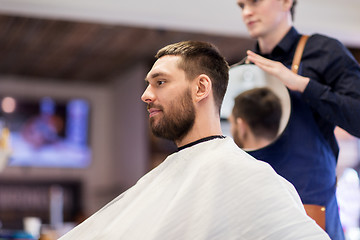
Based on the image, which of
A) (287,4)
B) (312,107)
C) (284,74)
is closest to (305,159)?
(312,107)

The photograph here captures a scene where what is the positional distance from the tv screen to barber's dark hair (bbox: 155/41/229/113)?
4981 mm

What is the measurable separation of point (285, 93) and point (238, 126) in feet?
0.79

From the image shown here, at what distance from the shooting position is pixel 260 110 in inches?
75.0

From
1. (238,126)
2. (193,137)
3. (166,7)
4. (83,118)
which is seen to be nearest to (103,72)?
(83,118)

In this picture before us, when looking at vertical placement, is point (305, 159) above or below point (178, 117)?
below

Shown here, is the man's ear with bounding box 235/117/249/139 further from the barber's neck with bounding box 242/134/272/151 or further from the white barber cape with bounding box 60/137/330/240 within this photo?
the white barber cape with bounding box 60/137/330/240

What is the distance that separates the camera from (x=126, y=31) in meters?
5.02

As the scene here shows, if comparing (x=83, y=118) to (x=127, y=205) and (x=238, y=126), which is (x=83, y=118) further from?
(x=127, y=205)

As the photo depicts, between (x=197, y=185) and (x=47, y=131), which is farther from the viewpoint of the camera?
(x=47, y=131)

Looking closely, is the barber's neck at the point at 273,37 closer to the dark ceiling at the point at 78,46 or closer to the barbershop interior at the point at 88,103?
the barbershop interior at the point at 88,103

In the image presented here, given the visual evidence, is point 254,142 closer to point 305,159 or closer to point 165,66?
point 305,159

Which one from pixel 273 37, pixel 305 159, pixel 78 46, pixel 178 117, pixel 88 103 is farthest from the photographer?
pixel 88 103

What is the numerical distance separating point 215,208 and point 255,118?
2.57ft

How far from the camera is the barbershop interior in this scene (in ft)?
14.4
